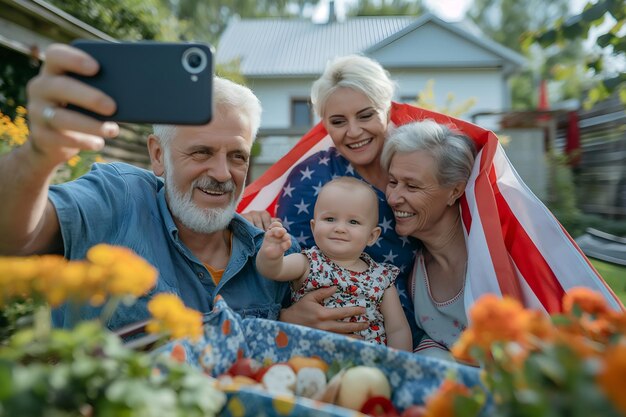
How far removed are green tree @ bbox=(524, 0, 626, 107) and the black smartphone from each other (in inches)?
141

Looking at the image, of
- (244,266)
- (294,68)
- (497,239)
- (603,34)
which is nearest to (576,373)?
(497,239)

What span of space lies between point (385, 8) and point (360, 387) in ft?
106

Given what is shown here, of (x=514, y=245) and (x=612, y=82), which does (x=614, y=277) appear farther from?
(x=514, y=245)

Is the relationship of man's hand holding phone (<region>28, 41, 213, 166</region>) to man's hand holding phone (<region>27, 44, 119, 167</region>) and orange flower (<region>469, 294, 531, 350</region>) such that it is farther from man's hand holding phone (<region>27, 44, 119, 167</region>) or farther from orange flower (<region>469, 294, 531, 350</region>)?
orange flower (<region>469, 294, 531, 350</region>)

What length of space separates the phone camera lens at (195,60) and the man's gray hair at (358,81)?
1.65m

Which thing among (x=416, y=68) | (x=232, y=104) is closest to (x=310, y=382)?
(x=232, y=104)

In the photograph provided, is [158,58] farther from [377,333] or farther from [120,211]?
[377,333]

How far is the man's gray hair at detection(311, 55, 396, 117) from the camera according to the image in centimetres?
268

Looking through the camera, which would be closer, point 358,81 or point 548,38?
point 358,81

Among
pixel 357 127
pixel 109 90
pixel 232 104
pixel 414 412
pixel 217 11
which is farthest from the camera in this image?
pixel 217 11

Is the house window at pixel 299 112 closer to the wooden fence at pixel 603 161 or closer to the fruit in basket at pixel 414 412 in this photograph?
the wooden fence at pixel 603 161

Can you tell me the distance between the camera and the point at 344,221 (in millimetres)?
2184

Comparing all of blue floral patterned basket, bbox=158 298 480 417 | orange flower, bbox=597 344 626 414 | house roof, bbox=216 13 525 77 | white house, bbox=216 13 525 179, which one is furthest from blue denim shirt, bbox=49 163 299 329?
house roof, bbox=216 13 525 77

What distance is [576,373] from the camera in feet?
2.09
